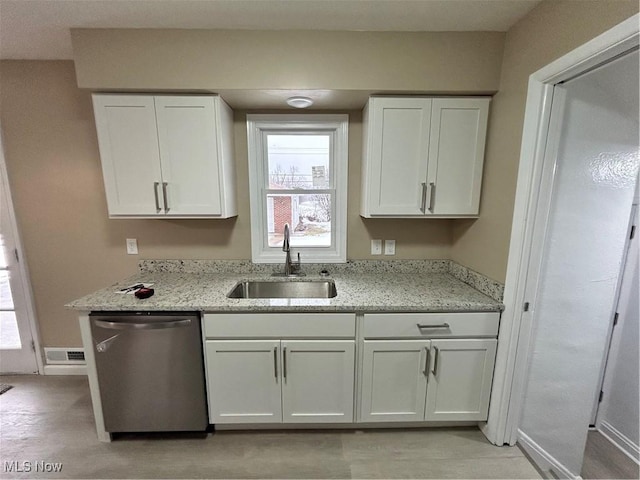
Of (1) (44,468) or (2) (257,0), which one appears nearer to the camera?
(2) (257,0)

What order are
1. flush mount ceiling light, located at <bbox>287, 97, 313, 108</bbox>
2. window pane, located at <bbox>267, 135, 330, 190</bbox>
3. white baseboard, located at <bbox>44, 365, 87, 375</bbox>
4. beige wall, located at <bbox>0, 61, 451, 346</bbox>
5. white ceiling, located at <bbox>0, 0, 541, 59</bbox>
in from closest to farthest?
white ceiling, located at <bbox>0, 0, 541, 59</bbox> → flush mount ceiling light, located at <bbox>287, 97, 313, 108</bbox> → beige wall, located at <bbox>0, 61, 451, 346</bbox> → window pane, located at <bbox>267, 135, 330, 190</bbox> → white baseboard, located at <bbox>44, 365, 87, 375</bbox>

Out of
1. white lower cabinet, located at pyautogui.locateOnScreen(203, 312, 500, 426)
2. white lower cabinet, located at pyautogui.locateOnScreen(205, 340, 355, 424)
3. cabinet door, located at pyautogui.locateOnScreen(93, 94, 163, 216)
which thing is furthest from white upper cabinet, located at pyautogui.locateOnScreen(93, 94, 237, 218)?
white lower cabinet, located at pyautogui.locateOnScreen(205, 340, 355, 424)

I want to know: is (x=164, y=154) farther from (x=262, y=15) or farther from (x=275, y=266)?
(x=275, y=266)

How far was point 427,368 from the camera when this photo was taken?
162 cm

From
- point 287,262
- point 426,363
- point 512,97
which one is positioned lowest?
point 426,363

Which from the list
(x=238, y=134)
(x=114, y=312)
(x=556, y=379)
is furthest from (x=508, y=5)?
(x=114, y=312)

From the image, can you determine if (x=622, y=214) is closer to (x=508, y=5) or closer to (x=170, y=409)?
(x=508, y=5)

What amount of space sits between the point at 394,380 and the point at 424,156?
1432 millimetres

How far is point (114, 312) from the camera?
60.4 inches

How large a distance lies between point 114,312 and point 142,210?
660mm

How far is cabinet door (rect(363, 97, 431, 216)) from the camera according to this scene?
66.5 inches

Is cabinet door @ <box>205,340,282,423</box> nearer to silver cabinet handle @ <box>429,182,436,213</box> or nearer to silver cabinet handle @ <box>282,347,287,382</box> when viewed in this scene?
silver cabinet handle @ <box>282,347,287,382</box>

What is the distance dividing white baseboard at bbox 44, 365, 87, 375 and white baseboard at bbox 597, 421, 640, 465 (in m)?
3.95

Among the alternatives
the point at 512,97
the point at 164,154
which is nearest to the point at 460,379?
the point at 512,97
